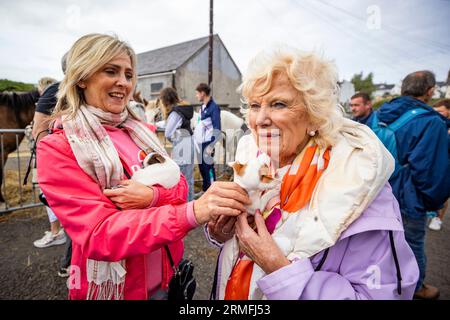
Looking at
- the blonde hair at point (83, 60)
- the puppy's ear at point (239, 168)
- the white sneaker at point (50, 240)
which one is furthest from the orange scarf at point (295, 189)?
the white sneaker at point (50, 240)

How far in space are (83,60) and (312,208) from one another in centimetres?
156

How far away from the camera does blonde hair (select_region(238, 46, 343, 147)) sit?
1.31m

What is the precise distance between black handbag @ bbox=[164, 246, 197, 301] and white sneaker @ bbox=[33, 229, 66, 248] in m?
3.15

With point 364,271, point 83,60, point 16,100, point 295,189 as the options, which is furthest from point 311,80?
point 16,100

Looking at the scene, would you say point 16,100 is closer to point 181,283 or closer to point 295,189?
point 181,283

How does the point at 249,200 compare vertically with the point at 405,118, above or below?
below

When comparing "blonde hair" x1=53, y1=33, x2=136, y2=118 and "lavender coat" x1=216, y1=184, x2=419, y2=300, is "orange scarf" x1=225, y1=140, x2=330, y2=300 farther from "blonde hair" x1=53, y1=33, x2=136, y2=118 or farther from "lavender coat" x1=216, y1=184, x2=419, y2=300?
"blonde hair" x1=53, y1=33, x2=136, y2=118

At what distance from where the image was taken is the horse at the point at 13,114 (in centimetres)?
461

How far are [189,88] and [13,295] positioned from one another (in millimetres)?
22458

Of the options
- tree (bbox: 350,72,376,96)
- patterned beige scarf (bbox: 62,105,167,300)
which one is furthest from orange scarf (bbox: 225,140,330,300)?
tree (bbox: 350,72,376,96)

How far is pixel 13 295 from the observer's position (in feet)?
8.65

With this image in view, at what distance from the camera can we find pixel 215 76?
2594cm

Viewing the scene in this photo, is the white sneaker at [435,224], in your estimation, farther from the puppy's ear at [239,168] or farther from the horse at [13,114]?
the horse at [13,114]
